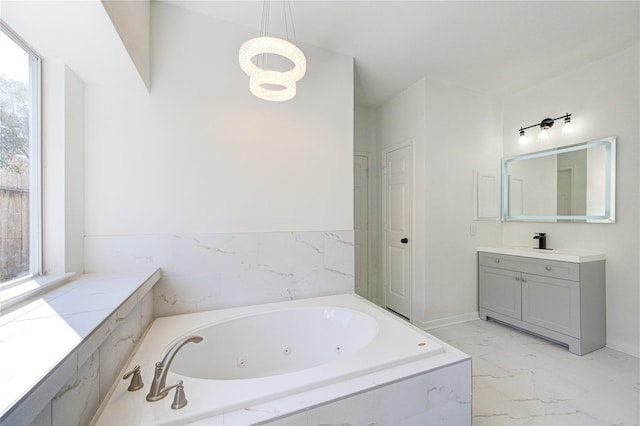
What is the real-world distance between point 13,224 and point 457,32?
9.88 feet

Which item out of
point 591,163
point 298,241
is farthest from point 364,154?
point 591,163

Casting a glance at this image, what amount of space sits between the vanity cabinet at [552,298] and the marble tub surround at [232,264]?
1.72 metres

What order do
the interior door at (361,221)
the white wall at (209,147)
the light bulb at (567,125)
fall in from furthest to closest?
the interior door at (361,221)
the light bulb at (567,125)
the white wall at (209,147)

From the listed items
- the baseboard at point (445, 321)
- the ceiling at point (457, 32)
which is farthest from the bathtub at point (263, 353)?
the ceiling at point (457, 32)

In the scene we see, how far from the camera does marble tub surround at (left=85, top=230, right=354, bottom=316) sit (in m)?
1.68

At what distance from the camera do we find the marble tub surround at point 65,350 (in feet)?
1.87

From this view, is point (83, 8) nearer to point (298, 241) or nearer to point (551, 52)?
point (298, 241)

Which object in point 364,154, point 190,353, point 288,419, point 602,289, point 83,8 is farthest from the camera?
point 364,154

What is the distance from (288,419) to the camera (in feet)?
2.97

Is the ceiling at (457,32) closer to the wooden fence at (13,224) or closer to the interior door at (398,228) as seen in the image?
the interior door at (398,228)

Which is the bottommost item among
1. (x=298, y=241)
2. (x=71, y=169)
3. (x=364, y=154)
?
(x=298, y=241)

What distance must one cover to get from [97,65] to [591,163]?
3.87 metres

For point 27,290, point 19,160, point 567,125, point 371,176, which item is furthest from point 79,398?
point 567,125

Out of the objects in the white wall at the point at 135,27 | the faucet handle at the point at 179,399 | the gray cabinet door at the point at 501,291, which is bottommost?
the gray cabinet door at the point at 501,291
